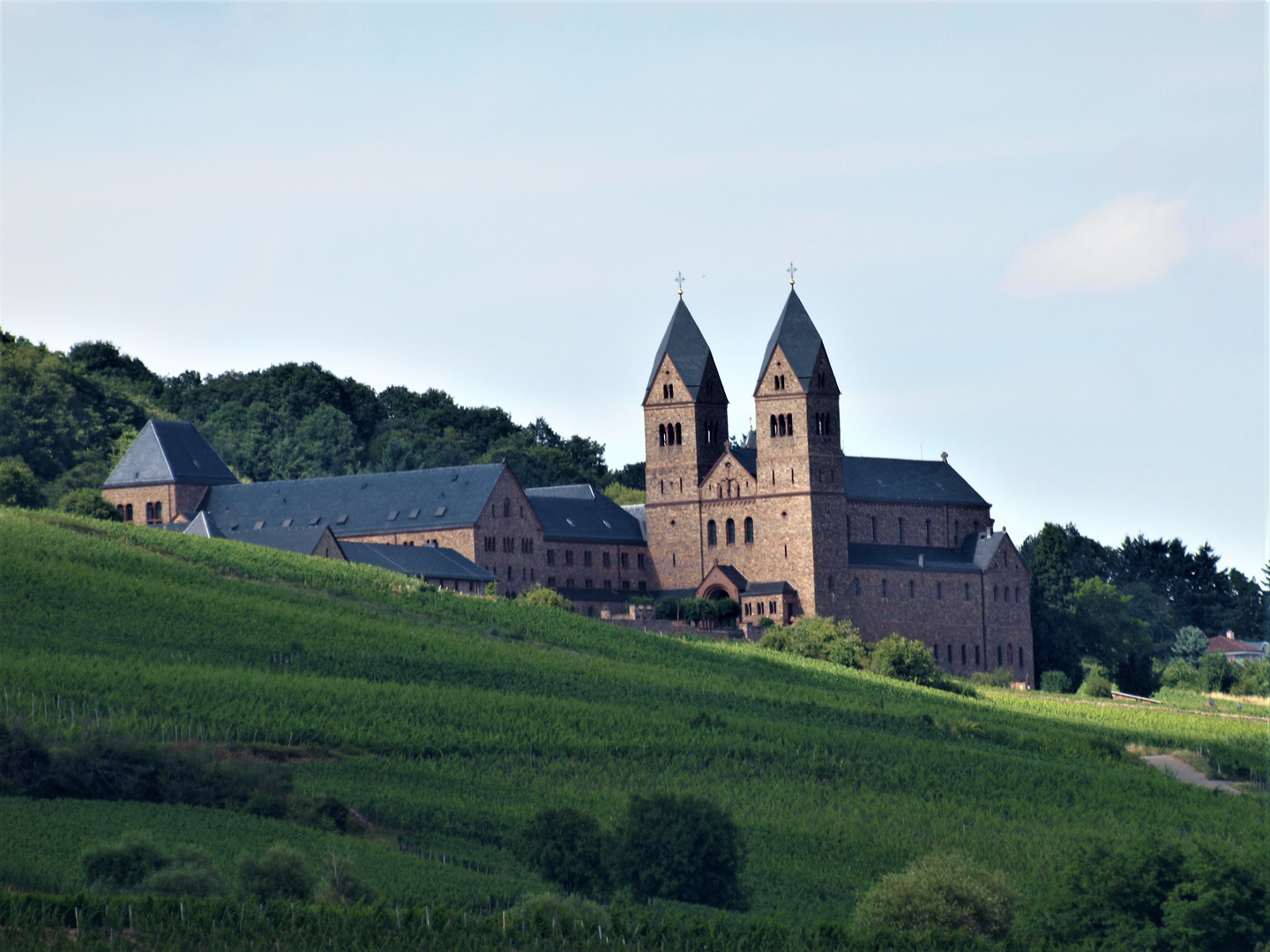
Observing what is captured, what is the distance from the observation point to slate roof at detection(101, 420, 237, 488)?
372 feet

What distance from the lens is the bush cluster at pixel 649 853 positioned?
1811 inches

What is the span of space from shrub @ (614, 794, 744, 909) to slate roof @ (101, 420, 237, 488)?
71205 millimetres

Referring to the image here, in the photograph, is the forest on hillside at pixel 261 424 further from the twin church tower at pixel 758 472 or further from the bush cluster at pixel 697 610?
the bush cluster at pixel 697 610

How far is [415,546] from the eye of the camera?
103000 mm

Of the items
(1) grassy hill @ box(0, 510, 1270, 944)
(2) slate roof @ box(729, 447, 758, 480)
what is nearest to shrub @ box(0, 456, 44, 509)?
(1) grassy hill @ box(0, 510, 1270, 944)

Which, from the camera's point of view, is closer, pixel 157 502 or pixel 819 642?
pixel 819 642

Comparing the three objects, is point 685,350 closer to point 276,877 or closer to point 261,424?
point 261,424

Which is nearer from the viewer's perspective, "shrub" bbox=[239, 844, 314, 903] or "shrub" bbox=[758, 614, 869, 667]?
"shrub" bbox=[239, 844, 314, 903]

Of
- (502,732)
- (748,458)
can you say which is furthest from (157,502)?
(502,732)

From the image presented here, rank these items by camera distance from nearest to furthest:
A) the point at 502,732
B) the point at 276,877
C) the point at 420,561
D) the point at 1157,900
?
the point at 276,877, the point at 1157,900, the point at 502,732, the point at 420,561

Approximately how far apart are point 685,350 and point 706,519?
33.2 ft

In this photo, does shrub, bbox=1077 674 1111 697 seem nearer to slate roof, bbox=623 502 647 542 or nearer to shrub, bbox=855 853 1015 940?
slate roof, bbox=623 502 647 542

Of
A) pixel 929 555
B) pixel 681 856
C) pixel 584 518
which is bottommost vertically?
pixel 681 856

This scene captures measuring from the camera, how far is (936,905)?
4269cm
